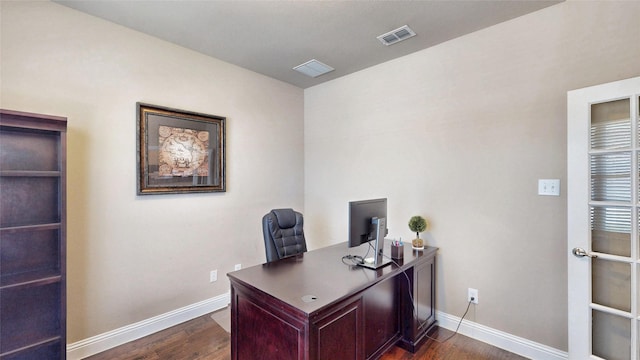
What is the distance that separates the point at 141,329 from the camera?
2.41 meters

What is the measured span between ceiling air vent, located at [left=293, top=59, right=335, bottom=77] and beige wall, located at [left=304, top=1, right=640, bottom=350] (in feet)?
1.41

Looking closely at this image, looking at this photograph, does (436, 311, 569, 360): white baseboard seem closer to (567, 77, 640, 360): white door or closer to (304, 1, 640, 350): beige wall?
(304, 1, 640, 350): beige wall

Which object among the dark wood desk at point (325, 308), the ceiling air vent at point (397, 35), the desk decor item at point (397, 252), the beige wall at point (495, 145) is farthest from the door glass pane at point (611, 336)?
the ceiling air vent at point (397, 35)

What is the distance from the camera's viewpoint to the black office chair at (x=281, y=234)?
244cm

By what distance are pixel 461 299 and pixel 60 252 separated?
3085 mm

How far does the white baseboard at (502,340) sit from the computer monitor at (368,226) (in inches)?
39.1

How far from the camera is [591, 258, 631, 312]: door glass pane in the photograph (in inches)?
67.4

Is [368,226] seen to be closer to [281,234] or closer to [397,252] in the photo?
[397,252]

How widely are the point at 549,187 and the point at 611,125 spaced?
0.52m

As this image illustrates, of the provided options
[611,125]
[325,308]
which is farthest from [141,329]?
[611,125]

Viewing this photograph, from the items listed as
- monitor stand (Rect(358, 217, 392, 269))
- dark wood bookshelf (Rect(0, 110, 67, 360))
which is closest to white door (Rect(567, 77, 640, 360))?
monitor stand (Rect(358, 217, 392, 269))

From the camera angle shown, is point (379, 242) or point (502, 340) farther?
point (502, 340)

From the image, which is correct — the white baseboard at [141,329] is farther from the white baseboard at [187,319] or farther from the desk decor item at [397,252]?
the desk decor item at [397,252]

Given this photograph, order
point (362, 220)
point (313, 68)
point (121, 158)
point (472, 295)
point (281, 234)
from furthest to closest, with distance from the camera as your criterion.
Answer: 1. point (313, 68)
2. point (281, 234)
3. point (472, 295)
4. point (121, 158)
5. point (362, 220)
